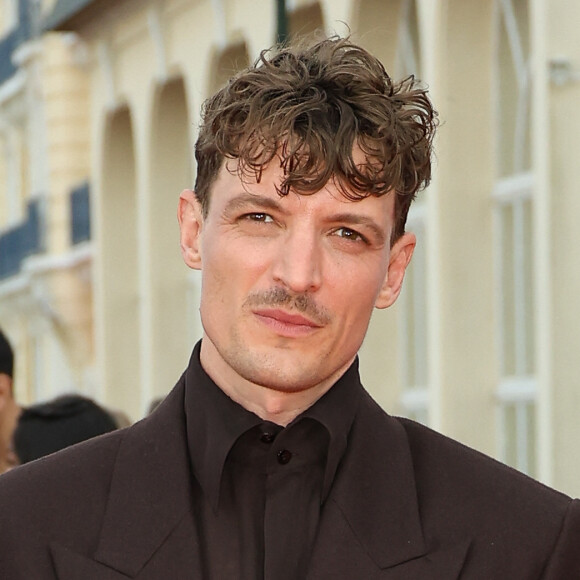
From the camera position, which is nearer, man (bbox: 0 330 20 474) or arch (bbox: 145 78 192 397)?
man (bbox: 0 330 20 474)

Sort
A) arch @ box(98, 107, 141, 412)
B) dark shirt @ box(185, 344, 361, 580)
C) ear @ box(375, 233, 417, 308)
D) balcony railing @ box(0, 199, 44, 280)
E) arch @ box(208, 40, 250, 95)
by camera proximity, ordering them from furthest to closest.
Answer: balcony railing @ box(0, 199, 44, 280)
arch @ box(98, 107, 141, 412)
arch @ box(208, 40, 250, 95)
ear @ box(375, 233, 417, 308)
dark shirt @ box(185, 344, 361, 580)

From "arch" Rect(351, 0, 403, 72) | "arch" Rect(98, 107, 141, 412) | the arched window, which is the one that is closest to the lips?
the arched window

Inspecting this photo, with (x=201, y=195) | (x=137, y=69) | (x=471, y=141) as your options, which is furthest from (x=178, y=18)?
(x=201, y=195)

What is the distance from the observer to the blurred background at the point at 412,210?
11227 millimetres

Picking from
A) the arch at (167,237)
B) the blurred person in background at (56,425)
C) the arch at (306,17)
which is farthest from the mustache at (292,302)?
the arch at (167,237)

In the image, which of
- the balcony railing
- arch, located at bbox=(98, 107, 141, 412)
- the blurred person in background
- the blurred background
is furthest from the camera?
the balcony railing

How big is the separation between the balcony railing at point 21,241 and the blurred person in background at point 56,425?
63.0ft

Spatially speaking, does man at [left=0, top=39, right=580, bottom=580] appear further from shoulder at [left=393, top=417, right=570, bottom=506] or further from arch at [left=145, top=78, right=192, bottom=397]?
arch at [left=145, top=78, right=192, bottom=397]

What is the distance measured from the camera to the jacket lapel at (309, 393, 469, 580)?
3207 mm

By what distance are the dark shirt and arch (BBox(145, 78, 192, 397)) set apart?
17122 mm

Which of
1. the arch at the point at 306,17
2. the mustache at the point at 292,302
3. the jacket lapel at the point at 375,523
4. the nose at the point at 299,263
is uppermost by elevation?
the arch at the point at 306,17

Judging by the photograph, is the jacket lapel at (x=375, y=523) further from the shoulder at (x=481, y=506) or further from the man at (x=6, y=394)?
the man at (x=6, y=394)

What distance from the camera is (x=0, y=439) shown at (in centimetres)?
662

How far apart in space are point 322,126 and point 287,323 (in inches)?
12.4
